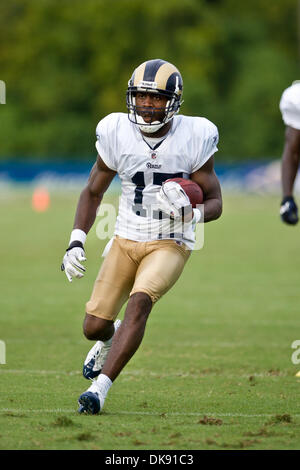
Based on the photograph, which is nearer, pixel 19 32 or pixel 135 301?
pixel 135 301

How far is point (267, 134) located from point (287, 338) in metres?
33.7


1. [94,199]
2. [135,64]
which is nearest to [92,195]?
[94,199]

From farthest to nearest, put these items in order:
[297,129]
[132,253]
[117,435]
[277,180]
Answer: [277,180], [132,253], [297,129], [117,435]

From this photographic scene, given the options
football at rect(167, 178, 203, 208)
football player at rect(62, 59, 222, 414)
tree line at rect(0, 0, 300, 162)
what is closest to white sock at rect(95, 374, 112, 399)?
football player at rect(62, 59, 222, 414)

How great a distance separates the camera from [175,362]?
22.7 feet

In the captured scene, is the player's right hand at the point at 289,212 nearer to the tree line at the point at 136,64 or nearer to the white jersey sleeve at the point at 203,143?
the white jersey sleeve at the point at 203,143

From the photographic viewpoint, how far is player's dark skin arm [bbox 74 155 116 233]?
5590 mm

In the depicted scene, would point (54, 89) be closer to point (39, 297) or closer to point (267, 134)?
point (267, 134)

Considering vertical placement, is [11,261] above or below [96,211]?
below

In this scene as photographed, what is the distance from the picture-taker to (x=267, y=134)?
4106 cm

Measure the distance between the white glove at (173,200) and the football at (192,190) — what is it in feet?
0.17

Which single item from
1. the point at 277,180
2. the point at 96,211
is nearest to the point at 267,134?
the point at 277,180

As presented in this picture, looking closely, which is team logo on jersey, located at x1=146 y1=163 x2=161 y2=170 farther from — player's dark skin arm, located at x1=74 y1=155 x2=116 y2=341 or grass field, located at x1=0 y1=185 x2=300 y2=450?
grass field, located at x1=0 y1=185 x2=300 y2=450

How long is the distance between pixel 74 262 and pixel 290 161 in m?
1.30
